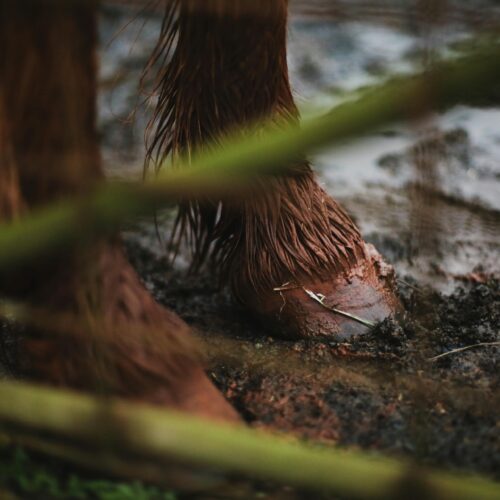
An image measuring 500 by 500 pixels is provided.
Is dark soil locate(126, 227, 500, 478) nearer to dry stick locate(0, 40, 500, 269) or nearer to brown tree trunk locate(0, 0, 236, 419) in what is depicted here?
brown tree trunk locate(0, 0, 236, 419)

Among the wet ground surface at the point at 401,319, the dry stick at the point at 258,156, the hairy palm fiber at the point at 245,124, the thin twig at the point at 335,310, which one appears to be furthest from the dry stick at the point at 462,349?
the dry stick at the point at 258,156

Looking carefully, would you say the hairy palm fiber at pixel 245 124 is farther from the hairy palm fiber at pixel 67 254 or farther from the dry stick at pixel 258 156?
the dry stick at pixel 258 156

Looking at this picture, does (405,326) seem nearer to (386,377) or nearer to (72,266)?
(386,377)

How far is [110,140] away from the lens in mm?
3924

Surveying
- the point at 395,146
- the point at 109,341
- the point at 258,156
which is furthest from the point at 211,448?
the point at 395,146

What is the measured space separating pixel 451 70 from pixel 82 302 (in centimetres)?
79

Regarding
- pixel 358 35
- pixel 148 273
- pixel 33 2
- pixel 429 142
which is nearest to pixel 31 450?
pixel 33 2

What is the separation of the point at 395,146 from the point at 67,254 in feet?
8.17

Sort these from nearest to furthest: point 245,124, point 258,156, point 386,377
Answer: point 258,156, point 386,377, point 245,124

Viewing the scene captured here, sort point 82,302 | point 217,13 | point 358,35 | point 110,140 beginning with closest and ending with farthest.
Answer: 1. point 82,302
2. point 217,13
3. point 110,140
4. point 358,35

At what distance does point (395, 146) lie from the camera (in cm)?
371

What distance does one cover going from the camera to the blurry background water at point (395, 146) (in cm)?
144

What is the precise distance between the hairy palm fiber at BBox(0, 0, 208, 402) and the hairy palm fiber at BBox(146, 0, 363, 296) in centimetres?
47

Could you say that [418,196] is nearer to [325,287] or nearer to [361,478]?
[361,478]
